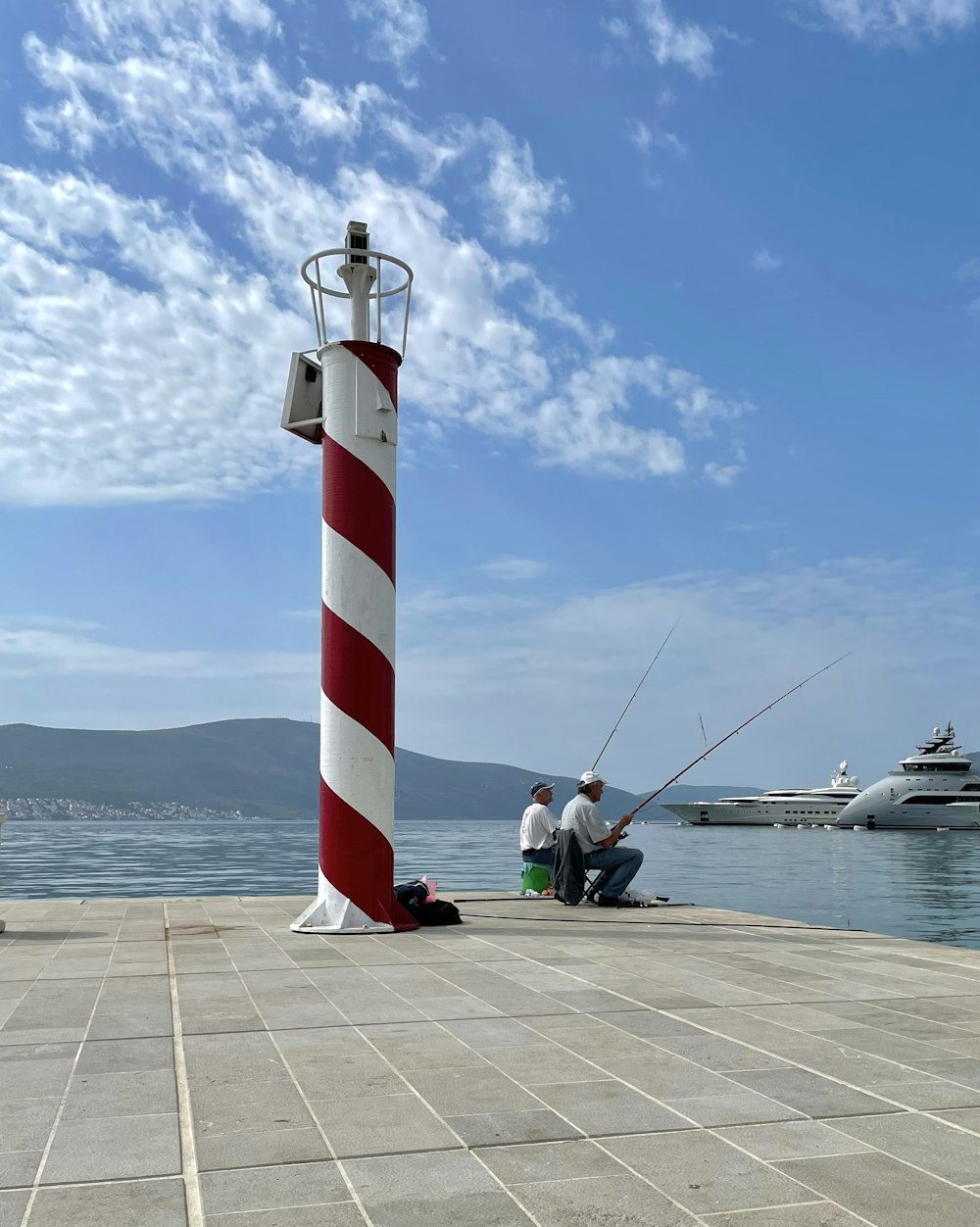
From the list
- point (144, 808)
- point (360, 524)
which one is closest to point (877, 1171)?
point (360, 524)

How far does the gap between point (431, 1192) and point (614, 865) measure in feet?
25.6

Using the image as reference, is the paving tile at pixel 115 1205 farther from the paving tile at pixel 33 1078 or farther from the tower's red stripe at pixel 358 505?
the tower's red stripe at pixel 358 505

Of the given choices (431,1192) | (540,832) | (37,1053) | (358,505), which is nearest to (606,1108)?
(431,1192)

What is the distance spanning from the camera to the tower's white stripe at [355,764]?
8750mm

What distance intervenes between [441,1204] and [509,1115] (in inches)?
30.3

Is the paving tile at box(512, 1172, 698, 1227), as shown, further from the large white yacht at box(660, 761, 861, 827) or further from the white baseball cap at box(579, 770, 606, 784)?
the large white yacht at box(660, 761, 861, 827)

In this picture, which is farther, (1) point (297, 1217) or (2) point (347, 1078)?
(2) point (347, 1078)

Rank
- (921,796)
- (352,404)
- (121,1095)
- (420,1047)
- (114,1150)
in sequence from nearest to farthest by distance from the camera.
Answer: (114,1150)
(121,1095)
(420,1047)
(352,404)
(921,796)

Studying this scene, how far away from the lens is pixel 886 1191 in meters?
2.97

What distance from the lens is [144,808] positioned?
632ft

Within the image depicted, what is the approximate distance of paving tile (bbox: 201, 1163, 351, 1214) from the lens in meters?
2.86

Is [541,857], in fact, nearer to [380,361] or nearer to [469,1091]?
[380,361]

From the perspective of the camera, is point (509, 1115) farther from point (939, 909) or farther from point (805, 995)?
point (939, 909)

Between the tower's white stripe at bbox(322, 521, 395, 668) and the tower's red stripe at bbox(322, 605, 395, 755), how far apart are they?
66mm
